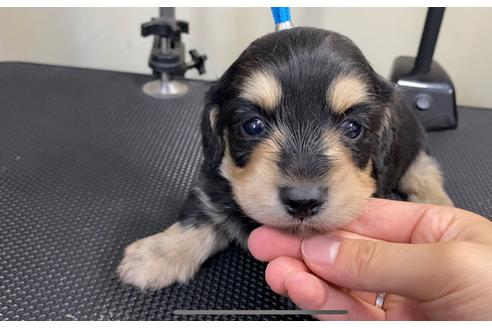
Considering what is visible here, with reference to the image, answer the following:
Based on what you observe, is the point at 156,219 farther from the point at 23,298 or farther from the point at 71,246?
the point at 23,298

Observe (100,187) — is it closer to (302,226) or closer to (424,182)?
(302,226)

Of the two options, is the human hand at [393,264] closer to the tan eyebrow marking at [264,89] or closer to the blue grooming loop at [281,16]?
the tan eyebrow marking at [264,89]

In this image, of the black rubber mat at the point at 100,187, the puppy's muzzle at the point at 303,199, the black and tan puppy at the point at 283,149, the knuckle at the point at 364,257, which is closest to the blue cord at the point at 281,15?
the black and tan puppy at the point at 283,149

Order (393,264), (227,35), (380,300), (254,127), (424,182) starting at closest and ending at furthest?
1. (393,264)
2. (380,300)
3. (254,127)
4. (424,182)
5. (227,35)

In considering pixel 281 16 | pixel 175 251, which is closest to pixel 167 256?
pixel 175 251

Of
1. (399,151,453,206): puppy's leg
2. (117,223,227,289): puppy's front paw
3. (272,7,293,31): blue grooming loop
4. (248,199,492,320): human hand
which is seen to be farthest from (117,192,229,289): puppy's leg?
(399,151,453,206): puppy's leg

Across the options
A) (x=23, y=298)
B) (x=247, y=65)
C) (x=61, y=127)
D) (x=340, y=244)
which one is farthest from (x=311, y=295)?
(x=61, y=127)

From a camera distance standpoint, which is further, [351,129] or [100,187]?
[100,187]
